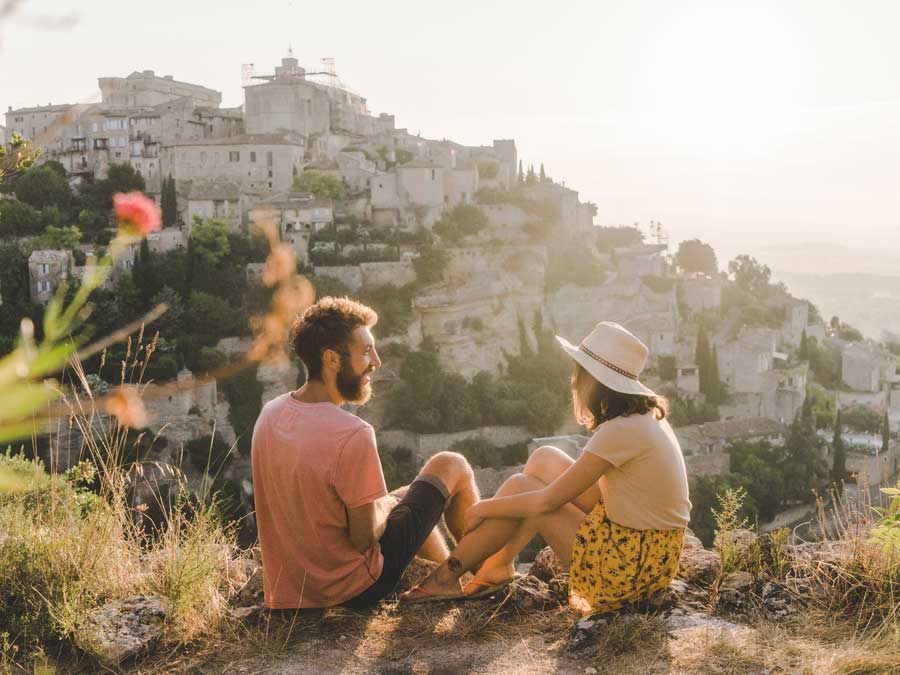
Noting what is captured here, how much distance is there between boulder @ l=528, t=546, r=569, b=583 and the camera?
377 cm

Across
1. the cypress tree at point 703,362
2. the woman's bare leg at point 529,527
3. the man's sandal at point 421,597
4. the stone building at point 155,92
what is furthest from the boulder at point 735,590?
the stone building at point 155,92

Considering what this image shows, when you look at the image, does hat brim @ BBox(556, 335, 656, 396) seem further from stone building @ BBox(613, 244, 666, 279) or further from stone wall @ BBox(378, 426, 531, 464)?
stone building @ BBox(613, 244, 666, 279)

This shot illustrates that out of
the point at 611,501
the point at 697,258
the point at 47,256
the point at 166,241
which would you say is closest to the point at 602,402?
the point at 611,501

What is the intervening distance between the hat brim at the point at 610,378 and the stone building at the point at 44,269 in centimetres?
2726

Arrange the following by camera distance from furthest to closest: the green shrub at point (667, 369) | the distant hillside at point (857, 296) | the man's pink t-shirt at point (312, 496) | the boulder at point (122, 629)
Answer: the distant hillside at point (857, 296) → the green shrub at point (667, 369) → the man's pink t-shirt at point (312, 496) → the boulder at point (122, 629)

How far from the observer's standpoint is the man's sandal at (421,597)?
342cm

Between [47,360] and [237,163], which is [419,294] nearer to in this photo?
[237,163]

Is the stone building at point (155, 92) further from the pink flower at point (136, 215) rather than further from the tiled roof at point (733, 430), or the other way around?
the pink flower at point (136, 215)

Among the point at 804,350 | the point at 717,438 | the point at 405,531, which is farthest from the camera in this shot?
the point at 804,350

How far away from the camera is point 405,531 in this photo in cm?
331

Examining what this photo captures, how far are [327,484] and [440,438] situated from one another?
23.5 m

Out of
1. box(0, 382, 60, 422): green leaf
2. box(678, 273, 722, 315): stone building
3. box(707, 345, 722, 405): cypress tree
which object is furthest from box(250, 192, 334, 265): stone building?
box(0, 382, 60, 422): green leaf

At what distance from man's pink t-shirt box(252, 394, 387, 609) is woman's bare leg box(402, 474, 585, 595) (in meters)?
0.33


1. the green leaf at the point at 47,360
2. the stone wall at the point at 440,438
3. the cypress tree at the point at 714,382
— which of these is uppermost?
the green leaf at the point at 47,360
